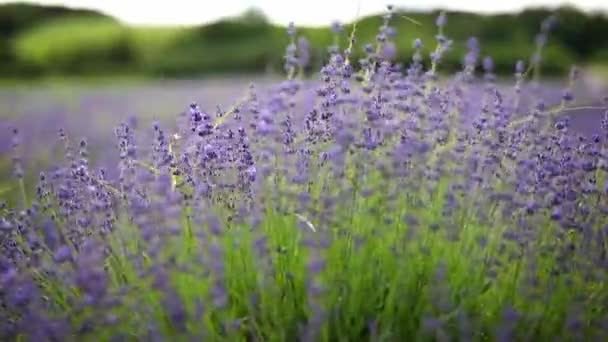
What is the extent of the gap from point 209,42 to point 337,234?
5.57 meters

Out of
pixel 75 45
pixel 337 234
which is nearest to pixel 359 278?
pixel 337 234

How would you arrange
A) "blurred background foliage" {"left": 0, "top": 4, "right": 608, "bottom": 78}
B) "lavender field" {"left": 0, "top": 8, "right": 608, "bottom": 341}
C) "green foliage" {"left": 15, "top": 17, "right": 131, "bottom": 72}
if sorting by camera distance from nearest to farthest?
"lavender field" {"left": 0, "top": 8, "right": 608, "bottom": 341} < "blurred background foliage" {"left": 0, "top": 4, "right": 608, "bottom": 78} < "green foliage" {"left": 15, "top": 17, "right": 131, "bottom": 72}

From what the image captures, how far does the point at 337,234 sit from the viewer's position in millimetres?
2154

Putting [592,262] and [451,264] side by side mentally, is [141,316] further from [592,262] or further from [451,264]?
[592,262]

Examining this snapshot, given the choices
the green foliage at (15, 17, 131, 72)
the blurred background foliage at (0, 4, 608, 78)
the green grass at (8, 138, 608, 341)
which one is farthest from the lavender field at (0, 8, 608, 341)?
the green foliage at (15, 17, 131, 72)

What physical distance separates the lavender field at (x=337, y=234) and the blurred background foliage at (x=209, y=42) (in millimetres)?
2866

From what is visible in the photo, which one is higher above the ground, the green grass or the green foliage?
the green foliage

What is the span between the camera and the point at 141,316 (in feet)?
6.35

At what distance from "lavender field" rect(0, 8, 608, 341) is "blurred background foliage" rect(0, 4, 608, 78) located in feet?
9.40

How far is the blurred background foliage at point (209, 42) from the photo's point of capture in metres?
6.10

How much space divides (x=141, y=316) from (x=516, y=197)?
1134 mm

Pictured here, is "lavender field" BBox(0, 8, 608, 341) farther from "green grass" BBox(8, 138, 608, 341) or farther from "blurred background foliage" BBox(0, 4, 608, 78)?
"blurred background foliage" BBox(0, 4, 608, 78)

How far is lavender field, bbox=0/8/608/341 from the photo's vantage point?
183 centimetres

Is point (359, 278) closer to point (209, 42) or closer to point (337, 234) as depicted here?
point (337, 234)
